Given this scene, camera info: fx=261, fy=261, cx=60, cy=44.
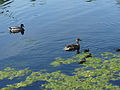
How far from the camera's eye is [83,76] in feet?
62.7

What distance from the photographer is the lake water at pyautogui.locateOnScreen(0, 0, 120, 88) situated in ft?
77.6

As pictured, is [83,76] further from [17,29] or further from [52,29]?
[17,29]

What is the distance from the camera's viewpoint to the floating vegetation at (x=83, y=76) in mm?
17859

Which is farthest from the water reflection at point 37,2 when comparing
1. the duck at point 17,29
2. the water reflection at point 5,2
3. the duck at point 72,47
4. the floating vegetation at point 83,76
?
the floating vegetation at point 83,76

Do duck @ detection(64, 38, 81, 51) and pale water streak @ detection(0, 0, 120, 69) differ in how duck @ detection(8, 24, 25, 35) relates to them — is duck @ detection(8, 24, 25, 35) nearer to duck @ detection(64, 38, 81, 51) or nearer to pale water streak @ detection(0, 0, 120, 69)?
pale water streak @ detection(0, 0, 120, 69)

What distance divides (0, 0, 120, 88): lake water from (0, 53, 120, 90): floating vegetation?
1.02 m

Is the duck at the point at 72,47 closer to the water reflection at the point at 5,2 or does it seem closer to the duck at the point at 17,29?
the duck at the point at 17,29

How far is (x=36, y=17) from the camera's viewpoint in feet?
120

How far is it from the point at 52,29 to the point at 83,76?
12.7m

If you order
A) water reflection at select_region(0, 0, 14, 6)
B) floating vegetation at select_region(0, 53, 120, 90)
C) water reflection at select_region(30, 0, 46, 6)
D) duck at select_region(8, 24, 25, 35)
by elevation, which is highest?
water reflection at select_region(0, 0, 14, 6)

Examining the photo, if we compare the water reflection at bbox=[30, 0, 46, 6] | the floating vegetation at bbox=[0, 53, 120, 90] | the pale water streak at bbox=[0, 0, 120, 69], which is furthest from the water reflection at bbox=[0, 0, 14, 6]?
the floating vegetation at bbox=[0, 53, 120, 90]

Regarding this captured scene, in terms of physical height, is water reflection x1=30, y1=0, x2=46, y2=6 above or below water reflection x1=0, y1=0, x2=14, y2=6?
below

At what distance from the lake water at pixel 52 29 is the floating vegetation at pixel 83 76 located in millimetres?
1019

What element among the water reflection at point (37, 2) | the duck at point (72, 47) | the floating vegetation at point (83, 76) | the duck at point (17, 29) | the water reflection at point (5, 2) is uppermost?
the water reflection at point (5, 2)
